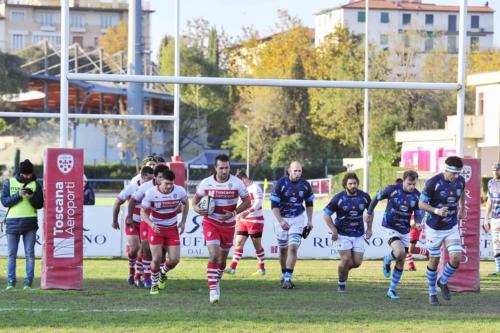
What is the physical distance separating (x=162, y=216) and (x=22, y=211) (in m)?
2.37

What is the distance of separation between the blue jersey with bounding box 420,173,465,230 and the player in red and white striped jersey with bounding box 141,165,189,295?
3.39m

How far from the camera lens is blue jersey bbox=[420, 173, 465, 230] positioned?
599 inches

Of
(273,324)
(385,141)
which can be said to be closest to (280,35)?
(385,141)

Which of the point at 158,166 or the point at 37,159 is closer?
the point at 158,166

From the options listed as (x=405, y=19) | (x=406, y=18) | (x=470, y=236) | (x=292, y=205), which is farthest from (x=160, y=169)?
(x=406, y=18)

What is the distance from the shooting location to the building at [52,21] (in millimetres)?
130750

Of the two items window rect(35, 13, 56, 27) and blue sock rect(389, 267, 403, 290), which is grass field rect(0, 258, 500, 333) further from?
window rect(35, 13, 56, 27)

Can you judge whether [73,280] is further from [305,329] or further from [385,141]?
[385,141]

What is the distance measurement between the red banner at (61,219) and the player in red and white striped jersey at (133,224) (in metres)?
0.71

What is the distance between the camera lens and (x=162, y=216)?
16.1 m

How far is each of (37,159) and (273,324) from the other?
71659 millimetres

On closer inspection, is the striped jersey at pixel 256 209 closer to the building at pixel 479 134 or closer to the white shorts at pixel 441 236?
the white shorts at pixel 441 236

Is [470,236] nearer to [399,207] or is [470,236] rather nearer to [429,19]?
[399,207]

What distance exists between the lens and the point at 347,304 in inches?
593
